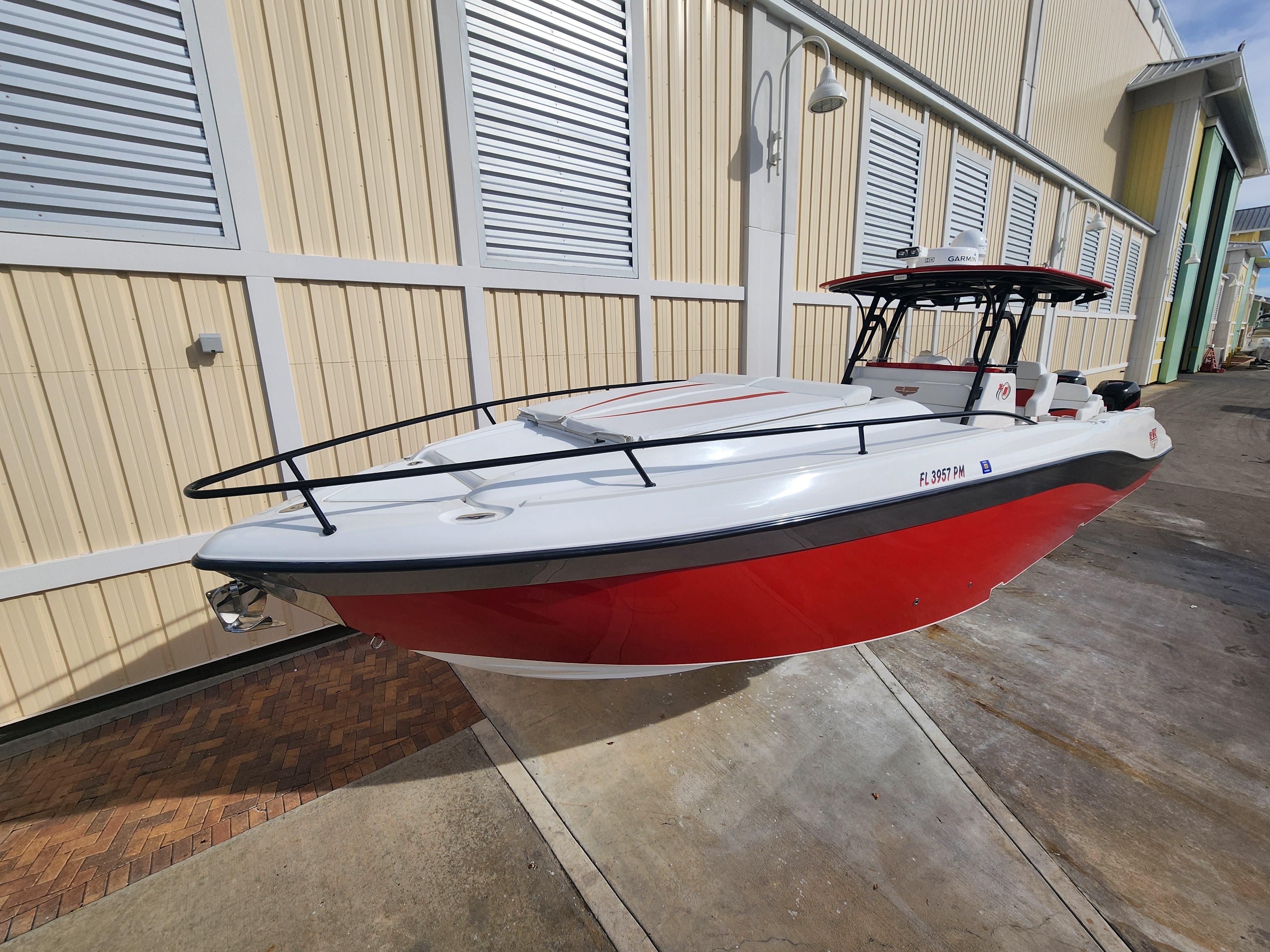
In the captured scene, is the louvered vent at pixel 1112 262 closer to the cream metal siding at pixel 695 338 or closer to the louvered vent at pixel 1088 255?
the louvered vent at pixel 1088 255

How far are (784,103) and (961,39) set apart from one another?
446cm

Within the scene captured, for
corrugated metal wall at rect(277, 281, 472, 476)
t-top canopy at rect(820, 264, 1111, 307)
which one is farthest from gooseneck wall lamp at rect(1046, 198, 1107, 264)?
corrugated metal wall at rect(277, 281, 472, 476)

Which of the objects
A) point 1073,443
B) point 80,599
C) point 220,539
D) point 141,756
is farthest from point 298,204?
point 1073,443

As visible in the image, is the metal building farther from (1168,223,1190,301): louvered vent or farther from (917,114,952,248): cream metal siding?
(1168,223,1190,301): louvered vent

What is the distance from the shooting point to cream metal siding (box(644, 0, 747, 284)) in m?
3.92

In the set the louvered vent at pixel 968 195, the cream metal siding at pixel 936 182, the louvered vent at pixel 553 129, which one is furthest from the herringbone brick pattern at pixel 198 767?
the louvered vent at pixel 968 195

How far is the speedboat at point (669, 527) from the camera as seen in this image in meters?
1.67

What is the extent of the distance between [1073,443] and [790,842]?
104 inches

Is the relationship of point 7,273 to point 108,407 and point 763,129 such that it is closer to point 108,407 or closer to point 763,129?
point 108,407

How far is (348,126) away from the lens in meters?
2.83

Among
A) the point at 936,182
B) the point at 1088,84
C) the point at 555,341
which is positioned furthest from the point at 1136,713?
the point at 1088,84

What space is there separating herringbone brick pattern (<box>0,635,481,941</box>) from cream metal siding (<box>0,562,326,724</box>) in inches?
8.0

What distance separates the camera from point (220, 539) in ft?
5.81

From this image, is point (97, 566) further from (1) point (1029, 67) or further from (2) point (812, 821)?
(1) point (1029, 67)
